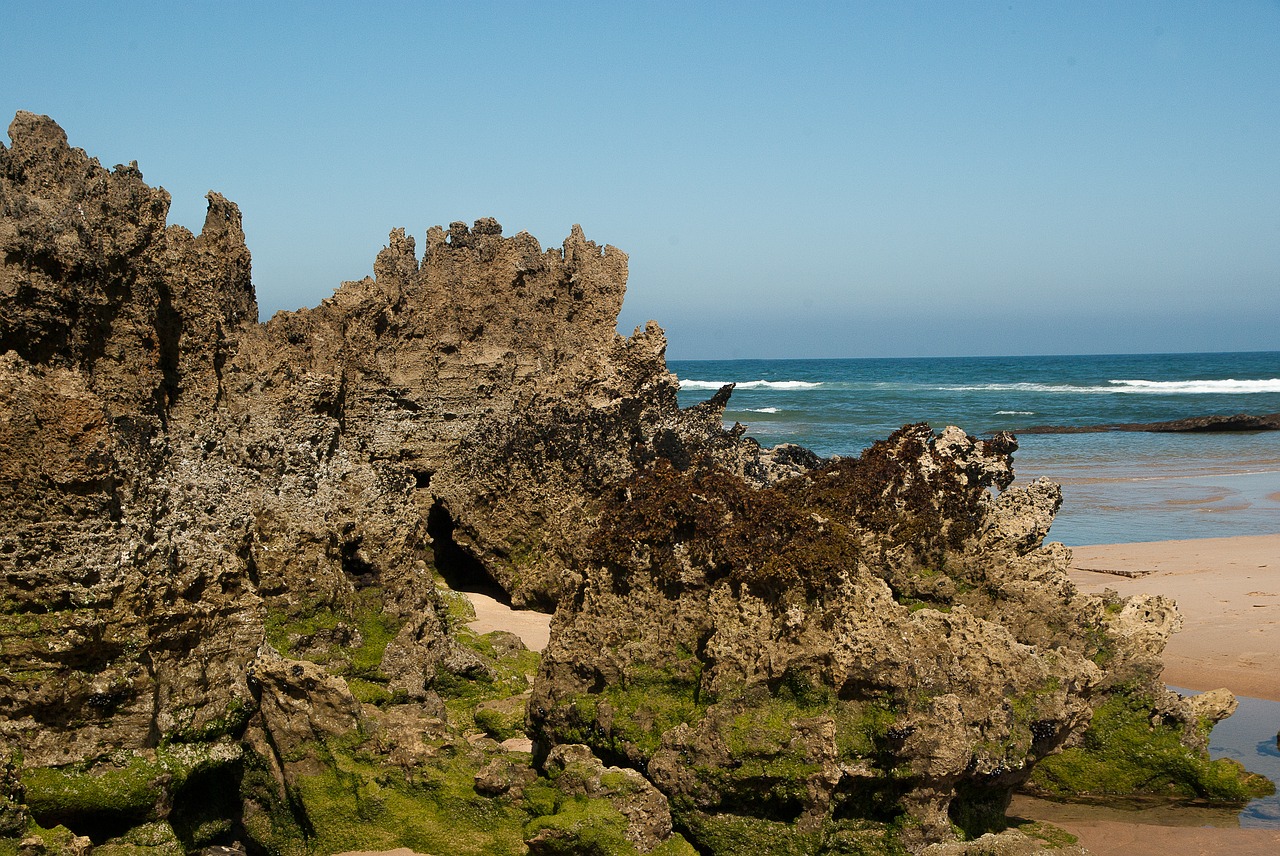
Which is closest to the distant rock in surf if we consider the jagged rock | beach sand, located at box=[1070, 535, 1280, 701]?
beach sand, located at box=[1070, 535, 1280, 701]

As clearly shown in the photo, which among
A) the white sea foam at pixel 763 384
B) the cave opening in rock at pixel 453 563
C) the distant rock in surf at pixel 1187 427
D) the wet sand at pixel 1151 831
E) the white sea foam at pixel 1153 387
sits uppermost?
the white sea foam at pixel 1153 387

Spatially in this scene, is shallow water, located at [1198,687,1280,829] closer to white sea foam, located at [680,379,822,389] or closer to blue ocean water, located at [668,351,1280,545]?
blue ocean water, located at [668,351,1280,545]

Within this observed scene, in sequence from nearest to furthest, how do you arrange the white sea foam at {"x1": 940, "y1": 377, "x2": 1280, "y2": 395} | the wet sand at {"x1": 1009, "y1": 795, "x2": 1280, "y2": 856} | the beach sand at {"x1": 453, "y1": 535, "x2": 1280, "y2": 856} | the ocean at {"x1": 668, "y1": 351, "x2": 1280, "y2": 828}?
1. the wet sand at {"x1": 1009, "y1": 795, "x2": 1280, "y2": 856}
2. the beach sand at {"x1": 453, "y1": 535, "x2": 1280, "y2": 856}
3. the ocean at {"x1": 668, "y1": 351, "x2": 1280, "y2": 828}
4. the white sea foam at {"x1": 940, "y1": 377, "x2": 1280, "y2": 395}

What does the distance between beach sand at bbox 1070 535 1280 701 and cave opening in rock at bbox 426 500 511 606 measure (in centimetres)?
766

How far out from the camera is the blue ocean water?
21.5 meters

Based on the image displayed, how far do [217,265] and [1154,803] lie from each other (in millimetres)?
8411

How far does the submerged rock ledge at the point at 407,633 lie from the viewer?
6.32 metres

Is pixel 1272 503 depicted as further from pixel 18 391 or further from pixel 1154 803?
pixel 18 391

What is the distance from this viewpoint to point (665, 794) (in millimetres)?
6672

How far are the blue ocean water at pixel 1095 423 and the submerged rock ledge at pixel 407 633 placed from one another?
11468mm

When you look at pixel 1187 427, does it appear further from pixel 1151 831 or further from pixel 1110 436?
pixel 1151 831

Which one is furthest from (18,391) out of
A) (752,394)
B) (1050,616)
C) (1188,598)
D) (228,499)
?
(752,394)

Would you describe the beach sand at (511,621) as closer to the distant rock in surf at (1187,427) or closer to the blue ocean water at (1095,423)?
the blue ocean water at (1095,423)

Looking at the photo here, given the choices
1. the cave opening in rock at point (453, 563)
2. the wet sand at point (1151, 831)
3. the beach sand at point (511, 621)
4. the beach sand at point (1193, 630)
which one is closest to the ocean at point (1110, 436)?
the wet sand at point (1151, 831)
